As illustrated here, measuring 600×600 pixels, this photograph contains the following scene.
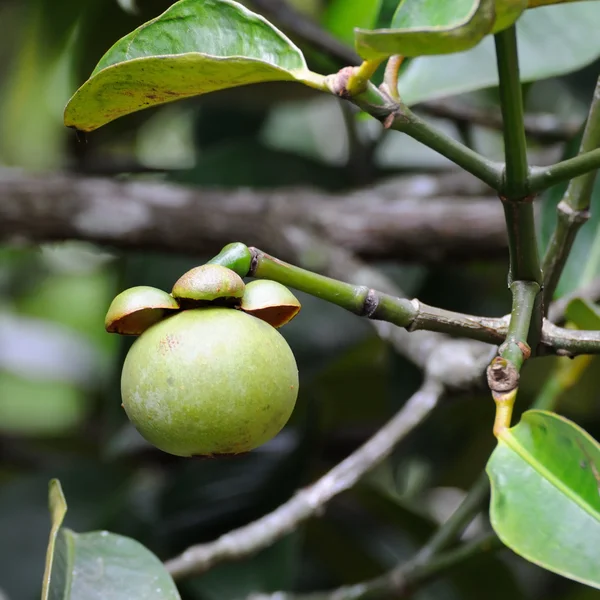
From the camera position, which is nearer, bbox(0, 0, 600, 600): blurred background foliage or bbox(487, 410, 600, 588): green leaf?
bbox(487, 410, 600, 588): green leaf

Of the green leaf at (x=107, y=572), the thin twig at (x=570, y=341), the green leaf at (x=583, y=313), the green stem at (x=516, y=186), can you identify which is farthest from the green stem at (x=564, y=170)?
the green leaf at (x=107, y=572)

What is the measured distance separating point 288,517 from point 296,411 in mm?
556

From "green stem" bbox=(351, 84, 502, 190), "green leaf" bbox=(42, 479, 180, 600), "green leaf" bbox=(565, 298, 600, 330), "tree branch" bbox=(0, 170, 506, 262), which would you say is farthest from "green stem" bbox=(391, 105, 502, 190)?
"tree branch" bbox=(0, 170, 506, 262)

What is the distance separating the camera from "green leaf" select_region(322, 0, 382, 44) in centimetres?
130

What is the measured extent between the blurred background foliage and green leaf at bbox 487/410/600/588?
513mm

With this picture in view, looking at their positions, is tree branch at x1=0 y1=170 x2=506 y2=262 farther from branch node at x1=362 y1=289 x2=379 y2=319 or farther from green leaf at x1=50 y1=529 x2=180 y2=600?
branch node at x1=362 y1=289 x2=379 y2=319

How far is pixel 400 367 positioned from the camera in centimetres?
120

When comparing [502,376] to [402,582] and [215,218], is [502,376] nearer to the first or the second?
[402,582]

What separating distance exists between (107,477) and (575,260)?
32.3 inches

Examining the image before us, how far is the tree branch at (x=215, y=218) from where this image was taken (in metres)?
1.23

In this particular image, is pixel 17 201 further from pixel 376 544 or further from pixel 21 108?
pixel 376 544

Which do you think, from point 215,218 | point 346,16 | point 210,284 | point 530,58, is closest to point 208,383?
point 210,284

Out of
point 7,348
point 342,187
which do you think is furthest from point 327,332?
point 7,348

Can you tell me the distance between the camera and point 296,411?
1.32 meters
